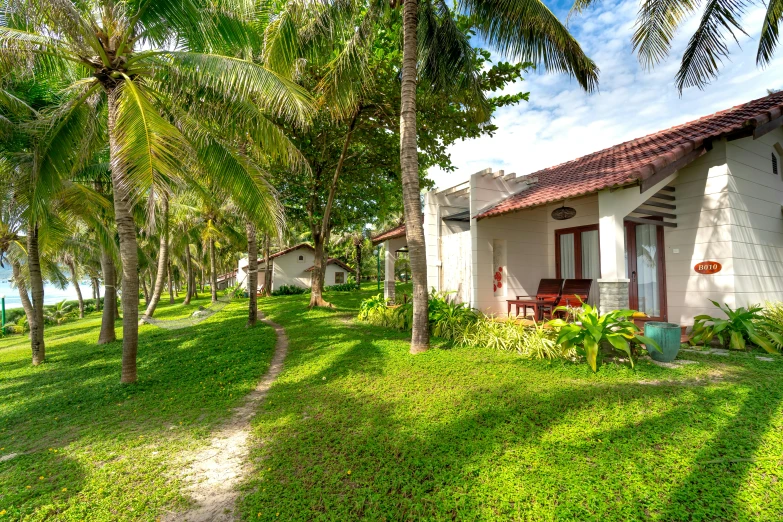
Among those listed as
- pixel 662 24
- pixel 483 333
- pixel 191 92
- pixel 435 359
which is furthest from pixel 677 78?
pixel 191 92

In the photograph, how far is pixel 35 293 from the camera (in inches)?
367

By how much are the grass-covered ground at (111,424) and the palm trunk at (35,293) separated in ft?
1.47

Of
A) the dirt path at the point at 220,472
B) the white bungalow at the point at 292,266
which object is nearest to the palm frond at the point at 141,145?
the dirt path at the point at 220,472

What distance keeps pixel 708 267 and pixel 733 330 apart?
4.57 ft

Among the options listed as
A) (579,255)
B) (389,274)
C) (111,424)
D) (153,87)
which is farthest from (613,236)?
(153,87)

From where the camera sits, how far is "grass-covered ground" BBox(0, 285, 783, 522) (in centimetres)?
285

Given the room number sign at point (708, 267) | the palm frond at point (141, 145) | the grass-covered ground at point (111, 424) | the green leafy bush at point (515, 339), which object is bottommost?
the grass-covered ground at point (111, 424)

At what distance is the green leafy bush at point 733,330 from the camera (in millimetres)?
6544

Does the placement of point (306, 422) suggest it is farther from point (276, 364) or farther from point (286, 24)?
point (286, 24)

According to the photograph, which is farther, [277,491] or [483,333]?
[483,333]

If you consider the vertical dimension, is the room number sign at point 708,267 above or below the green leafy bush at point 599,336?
above

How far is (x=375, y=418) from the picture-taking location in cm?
441

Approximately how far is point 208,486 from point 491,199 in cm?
928

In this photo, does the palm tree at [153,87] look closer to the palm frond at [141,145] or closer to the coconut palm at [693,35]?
the palm frond at [141,145]
